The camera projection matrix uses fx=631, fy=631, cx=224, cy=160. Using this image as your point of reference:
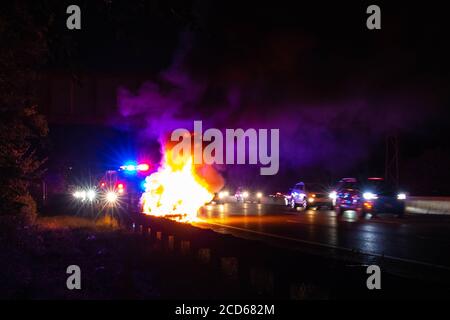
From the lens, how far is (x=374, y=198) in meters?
25.1

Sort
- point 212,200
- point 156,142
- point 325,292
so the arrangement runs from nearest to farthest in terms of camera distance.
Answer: point 325,292, point 156,142, point 212,200

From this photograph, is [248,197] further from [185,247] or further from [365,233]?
[185,247]

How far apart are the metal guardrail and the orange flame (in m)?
10.4

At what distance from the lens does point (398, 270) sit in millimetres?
11289

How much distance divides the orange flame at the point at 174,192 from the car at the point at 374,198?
6624mm

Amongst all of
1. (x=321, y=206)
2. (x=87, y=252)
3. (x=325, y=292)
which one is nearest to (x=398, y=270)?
(x=325, y=292)

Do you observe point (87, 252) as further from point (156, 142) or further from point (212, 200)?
point (212, 200)

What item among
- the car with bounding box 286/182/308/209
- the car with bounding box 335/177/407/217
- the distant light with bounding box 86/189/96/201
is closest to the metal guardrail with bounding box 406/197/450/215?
the car with bounding box 335/177/407/217

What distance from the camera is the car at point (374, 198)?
82.7ft

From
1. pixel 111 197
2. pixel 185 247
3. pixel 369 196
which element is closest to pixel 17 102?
pixel 185 247

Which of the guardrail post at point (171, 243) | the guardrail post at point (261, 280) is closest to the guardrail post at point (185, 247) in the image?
the guardrail post at point (171, 243)

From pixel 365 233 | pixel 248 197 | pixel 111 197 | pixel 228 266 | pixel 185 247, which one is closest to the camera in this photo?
pixel 228 266

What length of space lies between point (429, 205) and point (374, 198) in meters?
6.18
